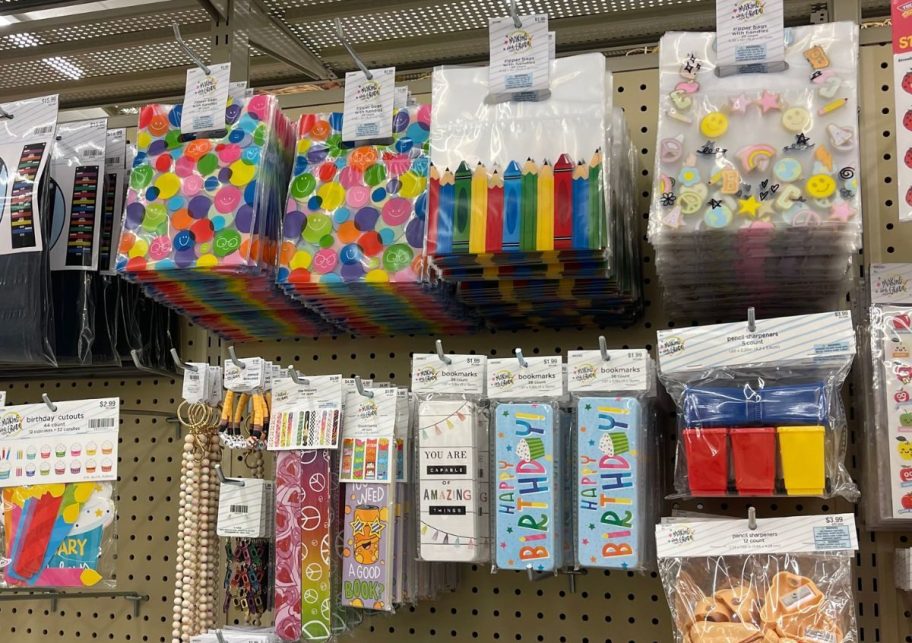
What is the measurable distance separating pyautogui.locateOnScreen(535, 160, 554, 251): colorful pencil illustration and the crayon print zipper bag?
222mm

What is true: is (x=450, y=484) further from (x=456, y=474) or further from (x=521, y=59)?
(x=521, y=59)

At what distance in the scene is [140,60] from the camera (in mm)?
2596

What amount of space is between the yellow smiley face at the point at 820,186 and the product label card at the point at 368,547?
0.74 m

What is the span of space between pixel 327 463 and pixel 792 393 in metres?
0.70

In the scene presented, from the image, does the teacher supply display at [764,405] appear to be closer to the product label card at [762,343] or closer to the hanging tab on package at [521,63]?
the product label card at [762,343]

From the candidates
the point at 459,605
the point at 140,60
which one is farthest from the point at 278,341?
the point at 140,60

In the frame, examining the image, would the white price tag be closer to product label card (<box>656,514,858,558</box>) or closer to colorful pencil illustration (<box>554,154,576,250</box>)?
colorful pencil illustration (<box>554,154,576,250</box>)

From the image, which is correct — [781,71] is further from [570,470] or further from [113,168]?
[113,168]

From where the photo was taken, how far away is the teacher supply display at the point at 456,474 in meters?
1.40

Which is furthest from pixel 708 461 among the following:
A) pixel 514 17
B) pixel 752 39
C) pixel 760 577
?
pixel 514 17

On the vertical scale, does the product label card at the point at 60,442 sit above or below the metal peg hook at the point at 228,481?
above

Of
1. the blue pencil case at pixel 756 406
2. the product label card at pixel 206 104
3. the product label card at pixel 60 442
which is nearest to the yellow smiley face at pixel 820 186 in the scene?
the blue pencil case at pixel 756 406

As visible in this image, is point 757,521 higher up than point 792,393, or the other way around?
point 792,393

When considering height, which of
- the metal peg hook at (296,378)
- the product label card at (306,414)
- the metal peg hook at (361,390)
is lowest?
the product label card at (306,414)
